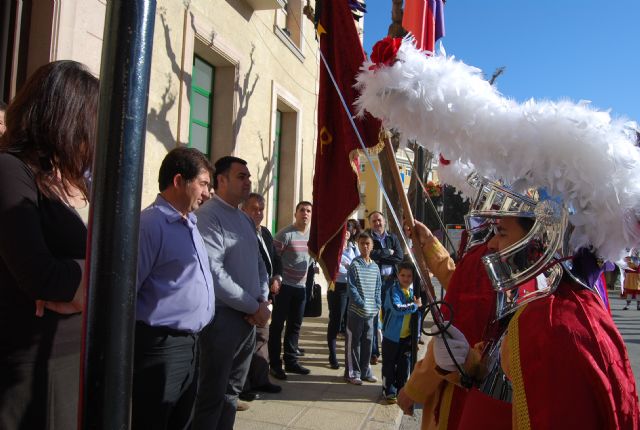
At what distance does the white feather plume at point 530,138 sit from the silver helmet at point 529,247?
2.3 inches

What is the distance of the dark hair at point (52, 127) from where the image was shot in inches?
58.7

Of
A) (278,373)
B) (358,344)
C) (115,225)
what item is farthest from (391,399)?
(115,225)

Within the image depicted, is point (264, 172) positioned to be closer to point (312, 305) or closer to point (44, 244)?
point (312, 305)

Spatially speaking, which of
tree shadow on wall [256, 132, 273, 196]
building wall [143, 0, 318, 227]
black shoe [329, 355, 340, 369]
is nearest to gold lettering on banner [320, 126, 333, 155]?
building wall [143, 0, 318, 227]

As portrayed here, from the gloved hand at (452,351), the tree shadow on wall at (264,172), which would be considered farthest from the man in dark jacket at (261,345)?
the tree shadow on wall at (264,172)

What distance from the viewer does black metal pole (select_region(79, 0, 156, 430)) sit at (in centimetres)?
81

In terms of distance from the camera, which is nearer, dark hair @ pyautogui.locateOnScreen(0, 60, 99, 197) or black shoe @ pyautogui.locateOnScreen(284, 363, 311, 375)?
dark hair @ pyautogui.locateOnScreen(0, 60, 99, 197)

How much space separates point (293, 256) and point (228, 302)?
8.42 ft

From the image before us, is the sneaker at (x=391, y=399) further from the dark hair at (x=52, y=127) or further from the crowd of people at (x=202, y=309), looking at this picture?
the dark hair at (x=52, y=127)

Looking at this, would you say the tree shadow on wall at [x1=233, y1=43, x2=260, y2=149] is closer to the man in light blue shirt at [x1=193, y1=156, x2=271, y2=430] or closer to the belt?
the man in light blue shirt at [x1=193, y1=156, x2=271, y2=430]

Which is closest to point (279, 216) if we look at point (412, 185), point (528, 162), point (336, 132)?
point (412, 185)

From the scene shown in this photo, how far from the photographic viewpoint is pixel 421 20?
460 cm

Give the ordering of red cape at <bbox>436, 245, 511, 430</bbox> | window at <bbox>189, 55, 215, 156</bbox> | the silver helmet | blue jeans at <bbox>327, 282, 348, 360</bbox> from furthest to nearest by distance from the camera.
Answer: window at <bbox>189, 55, 215, 156</bbox>
blue jeans at <bbox>327, 282, 348, 360</bbox>
red cape at <bbox>436, 245, 511, 430</bbox>
the silver helmet

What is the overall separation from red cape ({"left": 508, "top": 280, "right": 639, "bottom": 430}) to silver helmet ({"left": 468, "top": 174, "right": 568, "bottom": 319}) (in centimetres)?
15
